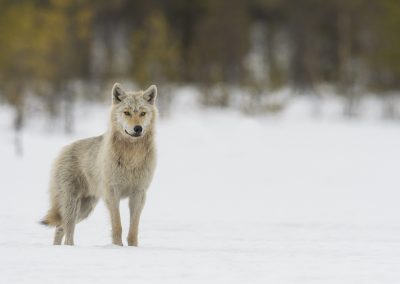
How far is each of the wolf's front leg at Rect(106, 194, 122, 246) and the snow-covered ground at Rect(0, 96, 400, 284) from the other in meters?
0.42

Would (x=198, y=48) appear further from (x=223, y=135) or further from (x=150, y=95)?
(x=150, y=95)

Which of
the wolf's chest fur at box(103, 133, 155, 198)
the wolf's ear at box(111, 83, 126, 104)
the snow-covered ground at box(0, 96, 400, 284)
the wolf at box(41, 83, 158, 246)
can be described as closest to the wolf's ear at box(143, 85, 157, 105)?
the wolf at box(41, 83, 158, 246)

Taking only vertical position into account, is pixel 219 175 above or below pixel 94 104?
below

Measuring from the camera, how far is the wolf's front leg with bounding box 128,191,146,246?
759cm

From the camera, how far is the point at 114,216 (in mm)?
7586

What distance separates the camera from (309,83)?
3712cm

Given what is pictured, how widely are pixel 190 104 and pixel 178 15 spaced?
388 inches

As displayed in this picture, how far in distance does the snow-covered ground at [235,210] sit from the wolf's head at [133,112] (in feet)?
4.12

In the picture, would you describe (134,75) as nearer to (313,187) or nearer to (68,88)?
(68,88)

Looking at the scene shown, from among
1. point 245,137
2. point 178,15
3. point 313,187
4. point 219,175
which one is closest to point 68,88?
point 245,137

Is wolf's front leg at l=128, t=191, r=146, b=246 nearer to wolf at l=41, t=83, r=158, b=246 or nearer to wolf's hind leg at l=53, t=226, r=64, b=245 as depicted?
wolf at l=41, t=83, r=158, b=246

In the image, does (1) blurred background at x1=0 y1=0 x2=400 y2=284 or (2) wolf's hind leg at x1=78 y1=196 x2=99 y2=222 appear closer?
(1) blurred background at x1=0 y1=0 x2=400 y2=284

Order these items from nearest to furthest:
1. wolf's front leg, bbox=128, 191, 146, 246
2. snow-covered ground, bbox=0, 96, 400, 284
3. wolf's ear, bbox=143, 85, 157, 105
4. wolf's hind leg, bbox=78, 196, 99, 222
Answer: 1. snow-covered ground, bbox=0, 96, 400, 284
2. wolf's front leg, bbox=128, 191, 146, 246
3. wolf's ear, bbox=143, 85, 157, 105
4. wolf's hind leg, bbox=78, 196, 99, 222

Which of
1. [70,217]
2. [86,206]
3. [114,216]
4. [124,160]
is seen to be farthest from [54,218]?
[124,160]
